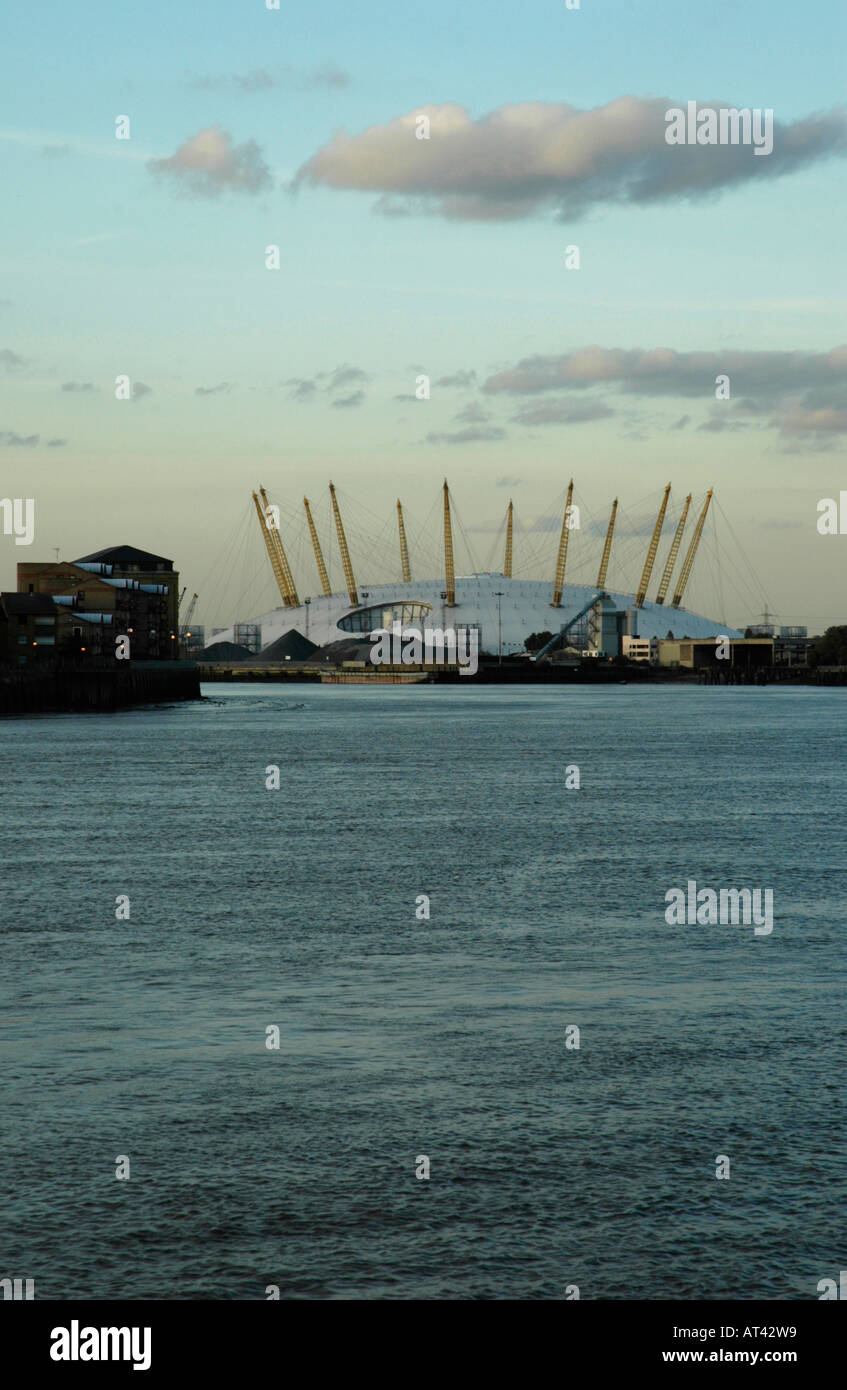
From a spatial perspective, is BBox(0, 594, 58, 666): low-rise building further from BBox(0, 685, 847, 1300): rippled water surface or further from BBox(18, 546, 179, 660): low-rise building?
BBox(0, 685, 847, 1300): rippled water surface

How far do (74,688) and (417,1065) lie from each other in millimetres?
107444

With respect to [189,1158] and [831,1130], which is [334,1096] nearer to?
[189,1158]

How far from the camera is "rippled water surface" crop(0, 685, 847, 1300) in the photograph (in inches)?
384

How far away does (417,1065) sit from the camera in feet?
46.3

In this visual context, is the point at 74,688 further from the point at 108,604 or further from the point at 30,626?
the point at 108,604

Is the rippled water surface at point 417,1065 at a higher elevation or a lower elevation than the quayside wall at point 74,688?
lower

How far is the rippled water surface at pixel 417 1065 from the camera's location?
9766 mm

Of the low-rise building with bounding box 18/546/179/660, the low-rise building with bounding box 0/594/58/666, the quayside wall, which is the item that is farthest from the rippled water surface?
the low-rise building with bounding box 18/546/179/660

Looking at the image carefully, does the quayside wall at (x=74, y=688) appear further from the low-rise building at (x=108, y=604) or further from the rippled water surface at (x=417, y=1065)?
the rippled water surface at (x=417, y=1065)

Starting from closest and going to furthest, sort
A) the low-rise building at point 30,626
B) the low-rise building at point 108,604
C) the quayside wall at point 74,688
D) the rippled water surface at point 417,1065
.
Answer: the rippled water surface at point 417,1065
the quayside wall at point 74,688
the low-rise building at point 30,626
the low-rise building at point 108,604

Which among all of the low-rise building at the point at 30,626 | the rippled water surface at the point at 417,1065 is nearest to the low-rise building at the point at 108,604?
the low-rise building at the point at 30,626

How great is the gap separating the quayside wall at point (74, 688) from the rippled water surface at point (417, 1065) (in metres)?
78.1
